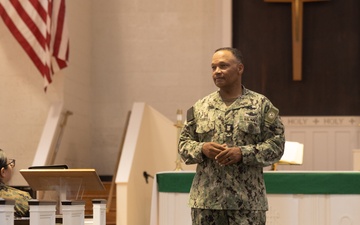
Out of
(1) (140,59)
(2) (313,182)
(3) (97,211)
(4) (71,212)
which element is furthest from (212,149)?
(1) (140,59)

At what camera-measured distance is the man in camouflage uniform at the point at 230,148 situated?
4.43 metres

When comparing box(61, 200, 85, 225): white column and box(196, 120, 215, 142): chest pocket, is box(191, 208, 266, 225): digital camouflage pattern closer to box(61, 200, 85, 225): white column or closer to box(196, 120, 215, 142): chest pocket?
box(196, 120, 215, 142): chest pocket

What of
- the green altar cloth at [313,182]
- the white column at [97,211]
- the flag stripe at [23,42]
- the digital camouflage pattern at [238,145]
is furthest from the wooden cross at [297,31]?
the digital camouflage pattern at [238,145]

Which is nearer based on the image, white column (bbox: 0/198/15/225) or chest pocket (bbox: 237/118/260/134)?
chest pocket (bbox: 237/118/260/134)

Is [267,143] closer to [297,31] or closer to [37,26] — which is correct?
[37,26]

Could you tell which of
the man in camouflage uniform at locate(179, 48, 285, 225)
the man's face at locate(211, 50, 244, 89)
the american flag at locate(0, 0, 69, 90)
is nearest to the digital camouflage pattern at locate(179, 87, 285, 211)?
the man in camouflage uniform at locate(179, 48, 285, 225)

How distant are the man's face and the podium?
90.8 inches

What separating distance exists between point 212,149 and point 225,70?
1.56ft

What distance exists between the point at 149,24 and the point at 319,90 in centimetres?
317

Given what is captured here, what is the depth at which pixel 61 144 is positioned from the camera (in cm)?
1219

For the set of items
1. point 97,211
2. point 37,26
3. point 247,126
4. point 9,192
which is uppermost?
point 37,26

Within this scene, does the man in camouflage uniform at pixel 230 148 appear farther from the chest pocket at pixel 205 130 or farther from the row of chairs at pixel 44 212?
the row of chairs at pixel 44 212

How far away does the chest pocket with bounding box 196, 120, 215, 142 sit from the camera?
4.58 meters

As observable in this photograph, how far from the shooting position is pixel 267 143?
179 inches
